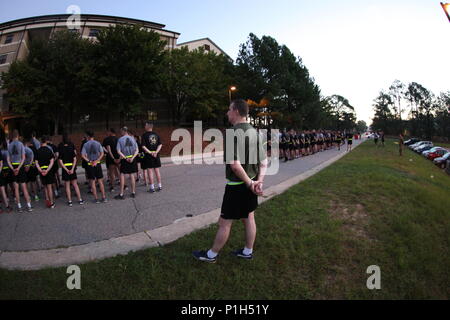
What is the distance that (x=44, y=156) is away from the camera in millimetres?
6273

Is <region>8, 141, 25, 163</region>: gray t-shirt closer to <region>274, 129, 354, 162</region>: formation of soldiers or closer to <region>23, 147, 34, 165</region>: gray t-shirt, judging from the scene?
<region>23, 147, 34, 165</region>: gray t-shirt

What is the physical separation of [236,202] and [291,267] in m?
1.15

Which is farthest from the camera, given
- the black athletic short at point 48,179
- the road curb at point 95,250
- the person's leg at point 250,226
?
the black athletic short at point 48,179

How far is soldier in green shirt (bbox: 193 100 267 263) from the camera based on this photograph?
8.99 ft

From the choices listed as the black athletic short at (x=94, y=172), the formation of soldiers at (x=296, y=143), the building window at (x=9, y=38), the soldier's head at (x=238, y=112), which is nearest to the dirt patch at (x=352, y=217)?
the soldier's head at (x=238, y=112)

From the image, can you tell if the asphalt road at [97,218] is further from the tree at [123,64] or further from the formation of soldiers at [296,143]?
the tree at [123,64]

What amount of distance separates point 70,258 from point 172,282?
167 centimetres

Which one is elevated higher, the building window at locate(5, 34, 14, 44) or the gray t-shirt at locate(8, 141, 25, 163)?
the building window at locate(5, 34, 14, 44)

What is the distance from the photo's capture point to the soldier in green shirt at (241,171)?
2740mm

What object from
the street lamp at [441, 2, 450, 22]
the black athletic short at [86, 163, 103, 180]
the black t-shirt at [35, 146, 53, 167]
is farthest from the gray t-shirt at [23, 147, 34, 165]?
the street lamp at [441, 2, 450, 22]

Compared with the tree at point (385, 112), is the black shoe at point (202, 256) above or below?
below

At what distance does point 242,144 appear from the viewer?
9.00 ft

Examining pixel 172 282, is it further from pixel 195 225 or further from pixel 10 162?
pixel 10 162

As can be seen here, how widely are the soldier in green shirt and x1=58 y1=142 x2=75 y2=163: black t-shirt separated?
524cm
